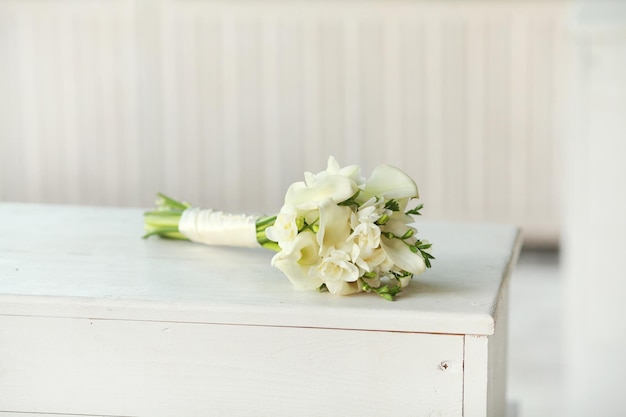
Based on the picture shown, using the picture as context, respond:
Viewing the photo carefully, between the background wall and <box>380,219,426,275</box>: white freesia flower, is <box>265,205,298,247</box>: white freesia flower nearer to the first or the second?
<box>380,219,426,275</box>: white freesia flower

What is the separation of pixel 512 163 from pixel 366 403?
8.86 ft

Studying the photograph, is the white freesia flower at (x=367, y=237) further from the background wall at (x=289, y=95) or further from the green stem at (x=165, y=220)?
the background wall at (x=289, y=95)

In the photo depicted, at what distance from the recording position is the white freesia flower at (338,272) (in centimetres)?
107

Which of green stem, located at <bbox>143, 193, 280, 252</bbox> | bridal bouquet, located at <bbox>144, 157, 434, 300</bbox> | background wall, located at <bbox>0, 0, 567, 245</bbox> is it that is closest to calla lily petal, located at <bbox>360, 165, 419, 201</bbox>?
bridal bouquet, located at <bbox>144, 157, 434, 300</bbox>

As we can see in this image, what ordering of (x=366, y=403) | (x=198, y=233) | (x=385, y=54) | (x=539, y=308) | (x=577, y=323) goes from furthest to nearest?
1. (x=385, y=54)
2. (x=539, y=308)
3. (x=577, y=323)
4. (x=198, y=233)
5. (x=366, y=403)

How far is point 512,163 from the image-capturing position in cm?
367

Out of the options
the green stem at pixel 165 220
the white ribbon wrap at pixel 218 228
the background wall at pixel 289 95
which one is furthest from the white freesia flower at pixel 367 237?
the background wall at pixel 289 95

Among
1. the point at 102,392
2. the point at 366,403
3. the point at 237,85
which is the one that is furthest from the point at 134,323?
the point at 237,85

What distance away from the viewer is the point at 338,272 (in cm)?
108

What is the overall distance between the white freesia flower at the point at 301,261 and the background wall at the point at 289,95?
2560 millimetres

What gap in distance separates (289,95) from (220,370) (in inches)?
103

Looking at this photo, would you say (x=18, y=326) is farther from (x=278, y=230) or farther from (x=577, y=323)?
(x=577, y=323)

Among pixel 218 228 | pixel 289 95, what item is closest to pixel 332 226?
pixel 218 228

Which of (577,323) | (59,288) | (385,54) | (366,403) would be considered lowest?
(577,323)
